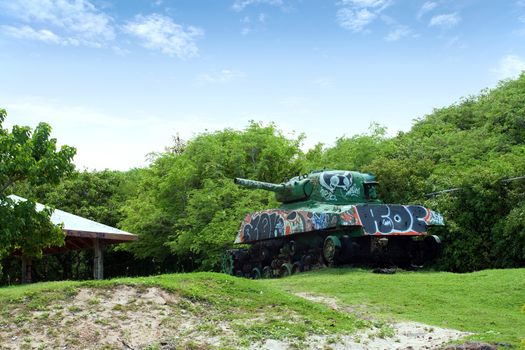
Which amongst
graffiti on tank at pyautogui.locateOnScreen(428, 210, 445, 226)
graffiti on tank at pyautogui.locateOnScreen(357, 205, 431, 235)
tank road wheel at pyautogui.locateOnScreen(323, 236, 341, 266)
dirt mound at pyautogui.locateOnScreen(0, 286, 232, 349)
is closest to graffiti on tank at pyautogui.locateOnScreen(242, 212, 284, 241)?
tank road wheel at pyautogui.locateOnScreen(323, 236, 341, 266)

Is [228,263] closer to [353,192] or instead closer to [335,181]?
[335,181]

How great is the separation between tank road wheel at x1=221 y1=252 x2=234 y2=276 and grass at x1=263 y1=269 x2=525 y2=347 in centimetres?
736

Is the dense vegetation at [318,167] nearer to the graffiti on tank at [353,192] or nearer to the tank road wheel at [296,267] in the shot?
the graffiti on tank at [353,192]

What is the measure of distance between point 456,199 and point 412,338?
1266 centimetres

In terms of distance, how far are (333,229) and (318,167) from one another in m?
10.5

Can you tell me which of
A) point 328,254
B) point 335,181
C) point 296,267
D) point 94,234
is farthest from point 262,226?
point 94,234

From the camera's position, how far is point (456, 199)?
2228 cm

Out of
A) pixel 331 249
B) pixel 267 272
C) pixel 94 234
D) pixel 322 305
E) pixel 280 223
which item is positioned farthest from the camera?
pixel 267 272

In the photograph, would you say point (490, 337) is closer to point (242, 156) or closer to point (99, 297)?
point (99, 297)

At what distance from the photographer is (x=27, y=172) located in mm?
12680

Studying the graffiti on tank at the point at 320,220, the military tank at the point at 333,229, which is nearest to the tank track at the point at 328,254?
the military tank at the point at 333,229

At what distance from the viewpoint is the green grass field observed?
34.5 ft

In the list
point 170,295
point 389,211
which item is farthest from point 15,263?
point 170,295

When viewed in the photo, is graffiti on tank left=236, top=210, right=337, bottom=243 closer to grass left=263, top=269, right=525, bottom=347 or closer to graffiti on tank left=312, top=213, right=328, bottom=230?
graffiti on tank left=312, top=213, right=328, bottom=230
